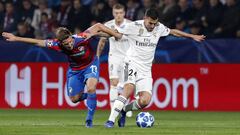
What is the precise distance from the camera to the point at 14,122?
17750 mm

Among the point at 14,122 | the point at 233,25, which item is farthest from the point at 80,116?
the point at 233,25

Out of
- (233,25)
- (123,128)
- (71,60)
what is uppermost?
(233,25)

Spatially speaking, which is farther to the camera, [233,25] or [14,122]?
[233,25]

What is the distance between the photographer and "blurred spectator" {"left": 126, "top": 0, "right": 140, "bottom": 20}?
2434 centimetres

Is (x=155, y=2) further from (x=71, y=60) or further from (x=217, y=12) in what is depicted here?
(x=71, y=60)

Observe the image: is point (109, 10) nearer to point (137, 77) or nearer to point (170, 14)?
point (170, 14)

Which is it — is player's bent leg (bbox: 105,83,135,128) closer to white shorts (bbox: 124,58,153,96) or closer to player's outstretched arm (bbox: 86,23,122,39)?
white shorts (bbox: 124,58,153,96)

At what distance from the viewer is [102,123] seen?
17.5 meters

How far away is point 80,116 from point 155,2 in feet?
20.0

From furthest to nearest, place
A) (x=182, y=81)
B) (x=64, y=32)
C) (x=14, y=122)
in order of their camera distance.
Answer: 1. (x=182, y=81)
2. (x=14, y=122)
3. (x=64, y=32)

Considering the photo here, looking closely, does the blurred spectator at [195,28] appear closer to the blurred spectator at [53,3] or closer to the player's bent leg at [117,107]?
the blurred spectator at [53,3]

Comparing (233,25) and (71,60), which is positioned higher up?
(233,25)

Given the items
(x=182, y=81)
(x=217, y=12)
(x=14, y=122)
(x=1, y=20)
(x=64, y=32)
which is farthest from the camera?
(x=1, y=20)

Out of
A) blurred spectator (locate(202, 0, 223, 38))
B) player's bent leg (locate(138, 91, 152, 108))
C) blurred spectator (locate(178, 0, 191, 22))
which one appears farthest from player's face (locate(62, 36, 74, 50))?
blurred spectator (locate(178, 0, 191, 22))
